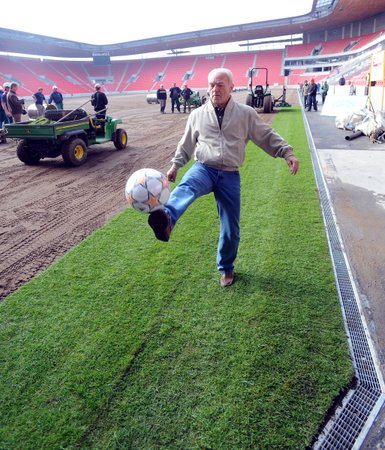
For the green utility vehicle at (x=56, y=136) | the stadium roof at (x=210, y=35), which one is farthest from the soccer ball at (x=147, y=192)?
the stadium roof at (x=210, y=35)

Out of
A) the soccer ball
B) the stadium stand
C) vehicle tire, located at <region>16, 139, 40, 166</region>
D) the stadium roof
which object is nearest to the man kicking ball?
the soccer ball

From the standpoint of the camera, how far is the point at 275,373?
2.12 metres

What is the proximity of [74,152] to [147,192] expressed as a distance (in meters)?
6.17

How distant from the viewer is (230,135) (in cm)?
255

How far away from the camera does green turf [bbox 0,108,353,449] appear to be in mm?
1816

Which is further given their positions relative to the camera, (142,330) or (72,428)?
(142,330)

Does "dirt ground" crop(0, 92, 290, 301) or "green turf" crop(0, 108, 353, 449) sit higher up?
"dirt ground" crop(0, 92, 290, 301)

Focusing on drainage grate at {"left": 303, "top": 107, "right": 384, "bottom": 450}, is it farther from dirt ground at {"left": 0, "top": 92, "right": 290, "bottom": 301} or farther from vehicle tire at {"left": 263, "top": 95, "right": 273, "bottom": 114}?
vehicle tire at {"left": 263, "top": 95, "right": 273, "bottom": 114}

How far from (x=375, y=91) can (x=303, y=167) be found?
6765 millimetres

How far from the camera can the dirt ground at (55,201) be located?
3.77 meters

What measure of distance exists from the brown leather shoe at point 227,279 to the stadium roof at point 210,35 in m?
42.2

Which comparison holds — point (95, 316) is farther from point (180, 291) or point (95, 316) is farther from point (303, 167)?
point (303, 167)

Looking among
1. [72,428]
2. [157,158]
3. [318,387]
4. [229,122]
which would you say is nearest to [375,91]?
[157,158]

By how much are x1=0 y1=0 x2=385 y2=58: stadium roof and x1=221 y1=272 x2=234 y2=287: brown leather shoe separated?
139 ft
